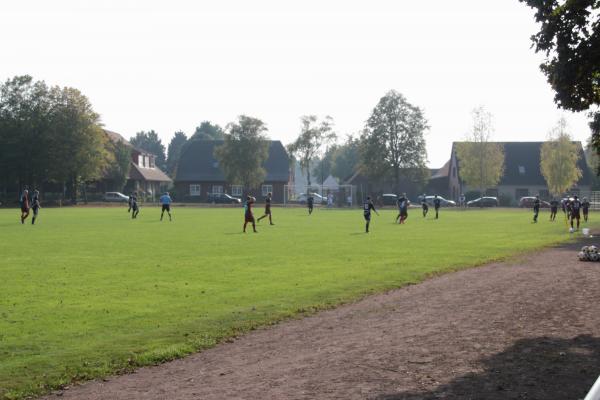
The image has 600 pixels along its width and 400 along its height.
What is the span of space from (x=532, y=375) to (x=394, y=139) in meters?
86.6

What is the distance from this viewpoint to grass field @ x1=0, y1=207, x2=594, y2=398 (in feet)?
28.3

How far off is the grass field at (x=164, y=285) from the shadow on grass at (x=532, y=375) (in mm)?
3763

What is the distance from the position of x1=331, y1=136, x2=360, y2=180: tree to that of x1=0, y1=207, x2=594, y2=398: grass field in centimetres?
12069

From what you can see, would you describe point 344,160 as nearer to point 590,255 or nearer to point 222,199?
point 222,199

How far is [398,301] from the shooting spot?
40.1ft

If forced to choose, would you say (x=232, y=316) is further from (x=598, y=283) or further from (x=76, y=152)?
(x=76, y=152)

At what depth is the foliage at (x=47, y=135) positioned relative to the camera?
76812 millimetres

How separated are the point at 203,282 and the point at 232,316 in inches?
150

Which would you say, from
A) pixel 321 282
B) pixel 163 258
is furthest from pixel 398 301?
pixel 163 258

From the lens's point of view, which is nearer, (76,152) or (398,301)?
(398,301)

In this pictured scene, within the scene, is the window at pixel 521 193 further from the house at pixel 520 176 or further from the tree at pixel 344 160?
the tree at pixel 344 160

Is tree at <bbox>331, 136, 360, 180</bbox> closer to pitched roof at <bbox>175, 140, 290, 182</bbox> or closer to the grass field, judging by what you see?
pitched roof at <bbox>175, 140, 290, 182</bbox>

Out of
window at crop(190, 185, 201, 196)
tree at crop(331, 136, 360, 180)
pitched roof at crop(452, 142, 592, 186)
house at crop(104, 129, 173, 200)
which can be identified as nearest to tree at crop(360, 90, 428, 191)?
pitched roof at crop(452, 142, 592, 186)

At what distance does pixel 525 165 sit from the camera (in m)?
98.1
